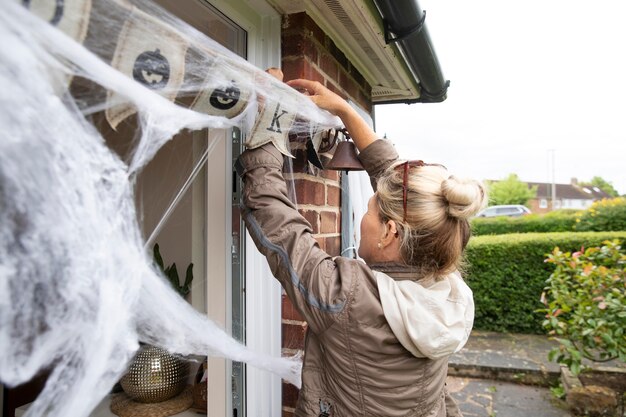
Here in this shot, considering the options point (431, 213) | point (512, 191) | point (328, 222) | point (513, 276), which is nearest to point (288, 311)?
point (328, 222)

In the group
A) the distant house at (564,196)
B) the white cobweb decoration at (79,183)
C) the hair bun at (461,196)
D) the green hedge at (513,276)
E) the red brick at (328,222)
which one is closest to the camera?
the white cobweb decoration at (79,183)

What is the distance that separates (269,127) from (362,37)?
3.79 feet

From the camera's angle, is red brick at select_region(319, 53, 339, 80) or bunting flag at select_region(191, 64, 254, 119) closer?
bunting flag at select_region(191, 64, 254, 119)

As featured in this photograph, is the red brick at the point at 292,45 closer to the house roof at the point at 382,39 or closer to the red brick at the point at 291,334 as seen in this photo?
the house roof at the point at 382,39

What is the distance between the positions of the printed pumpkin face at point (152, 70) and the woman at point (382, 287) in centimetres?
41

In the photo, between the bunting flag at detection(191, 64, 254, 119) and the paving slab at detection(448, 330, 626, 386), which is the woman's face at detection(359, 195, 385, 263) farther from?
the paving slab at detection(448, 330, 626, 386)

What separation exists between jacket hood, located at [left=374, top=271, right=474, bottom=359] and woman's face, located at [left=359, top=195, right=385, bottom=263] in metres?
0.10

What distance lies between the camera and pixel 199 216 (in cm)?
177

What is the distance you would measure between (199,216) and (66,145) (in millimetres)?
1081

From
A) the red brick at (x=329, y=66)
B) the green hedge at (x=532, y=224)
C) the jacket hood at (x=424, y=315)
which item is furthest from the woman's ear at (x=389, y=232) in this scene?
the green hedge at (x=532, y=224)

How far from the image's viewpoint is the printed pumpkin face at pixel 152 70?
2.83 feet

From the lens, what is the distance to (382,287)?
1201mm

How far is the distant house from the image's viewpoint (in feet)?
174

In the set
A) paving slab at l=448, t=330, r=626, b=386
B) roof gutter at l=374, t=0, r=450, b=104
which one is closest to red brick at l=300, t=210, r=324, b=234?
roof gutter at l=374, t=0, r=450, b=104
